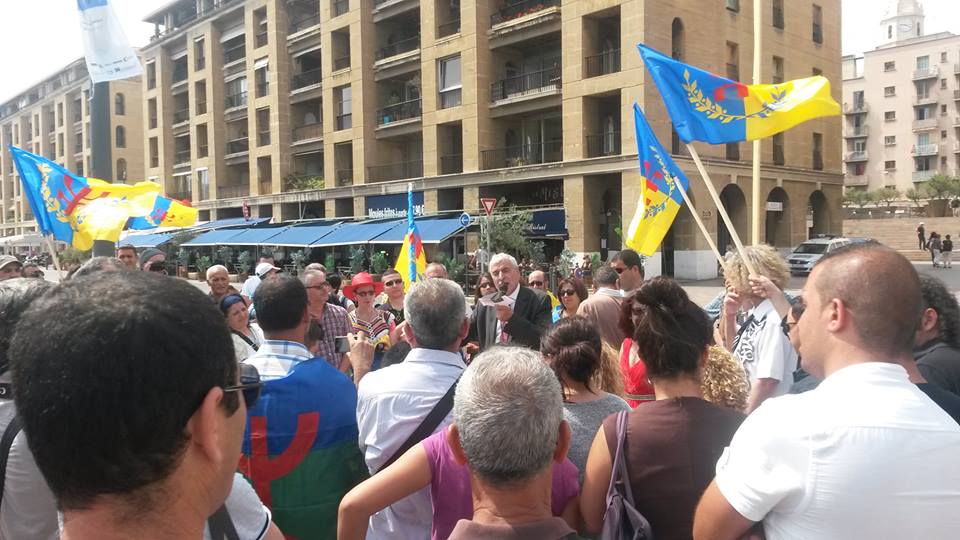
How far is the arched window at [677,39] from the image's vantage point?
25.1 m

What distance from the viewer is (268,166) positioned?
129 ft

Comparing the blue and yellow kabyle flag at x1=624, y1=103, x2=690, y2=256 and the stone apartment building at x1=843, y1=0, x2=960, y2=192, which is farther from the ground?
the stone apartment building at x1=843, y1=0, x2=960, y2=192

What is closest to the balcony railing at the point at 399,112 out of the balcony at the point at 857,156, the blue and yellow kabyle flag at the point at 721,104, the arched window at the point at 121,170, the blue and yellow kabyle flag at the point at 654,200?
the blue and yellow kabyle flag at the point at 654,200

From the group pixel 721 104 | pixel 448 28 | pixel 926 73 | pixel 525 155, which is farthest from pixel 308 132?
pixel 926 73

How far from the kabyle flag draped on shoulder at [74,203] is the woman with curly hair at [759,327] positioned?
6944 millimetres

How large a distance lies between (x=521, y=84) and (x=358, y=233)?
9.35 meters

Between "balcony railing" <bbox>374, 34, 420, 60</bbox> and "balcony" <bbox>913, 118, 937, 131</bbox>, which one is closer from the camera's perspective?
"balcony railing" <bbox>374, 34, 420, 60</bbox>

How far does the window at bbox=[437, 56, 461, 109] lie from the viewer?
29.0m

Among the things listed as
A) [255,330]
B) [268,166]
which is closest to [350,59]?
[268,166]

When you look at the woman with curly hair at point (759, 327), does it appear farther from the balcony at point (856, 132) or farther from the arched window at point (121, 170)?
the balcony at point (856, 132)

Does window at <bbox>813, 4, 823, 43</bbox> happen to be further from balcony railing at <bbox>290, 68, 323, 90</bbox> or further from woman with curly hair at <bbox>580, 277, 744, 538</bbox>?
woman with curly hair at <bbox>580, 277, 744, 538</bbox>

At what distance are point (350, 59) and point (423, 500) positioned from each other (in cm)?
3374

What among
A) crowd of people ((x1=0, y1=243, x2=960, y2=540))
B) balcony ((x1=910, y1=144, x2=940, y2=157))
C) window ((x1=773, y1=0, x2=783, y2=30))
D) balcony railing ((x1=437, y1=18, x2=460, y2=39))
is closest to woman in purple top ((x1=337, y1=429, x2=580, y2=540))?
crowd of people ((x1=0, y1=243, x2=960, y2=540))

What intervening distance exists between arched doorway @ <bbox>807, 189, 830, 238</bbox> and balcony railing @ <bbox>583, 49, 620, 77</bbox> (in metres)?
14.3
